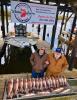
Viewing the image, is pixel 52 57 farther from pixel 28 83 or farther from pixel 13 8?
pixel 13 8

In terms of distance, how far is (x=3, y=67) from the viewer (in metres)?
11.1

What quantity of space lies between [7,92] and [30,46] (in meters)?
5.89

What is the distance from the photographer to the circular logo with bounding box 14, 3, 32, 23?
27.0 feet

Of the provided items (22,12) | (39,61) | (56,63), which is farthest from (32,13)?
(56,63)

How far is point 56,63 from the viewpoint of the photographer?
6461 mm

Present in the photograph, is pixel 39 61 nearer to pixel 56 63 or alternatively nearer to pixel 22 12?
pixel 56 63

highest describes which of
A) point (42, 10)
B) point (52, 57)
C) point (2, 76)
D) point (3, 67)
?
point (42, 10)

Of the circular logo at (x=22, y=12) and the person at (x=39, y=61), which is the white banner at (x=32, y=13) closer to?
the circular logo at (x=22, y=12)

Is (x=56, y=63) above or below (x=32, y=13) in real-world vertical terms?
below

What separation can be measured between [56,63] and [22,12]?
288 centimetres

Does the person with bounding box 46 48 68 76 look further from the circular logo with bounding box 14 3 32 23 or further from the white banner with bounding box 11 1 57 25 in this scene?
the circular logo with bounding box 14 3 32 23

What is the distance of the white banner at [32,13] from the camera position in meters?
8.25

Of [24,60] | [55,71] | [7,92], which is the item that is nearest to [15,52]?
[24,60]

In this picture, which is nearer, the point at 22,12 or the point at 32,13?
the point at 22,12
